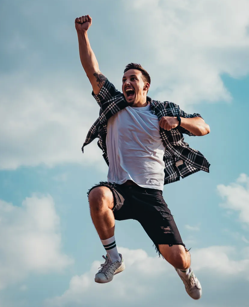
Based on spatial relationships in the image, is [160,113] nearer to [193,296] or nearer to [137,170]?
[137,170]

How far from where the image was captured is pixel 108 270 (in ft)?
18.1

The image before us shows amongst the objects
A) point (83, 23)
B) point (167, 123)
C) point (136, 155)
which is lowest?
point (136, 155)

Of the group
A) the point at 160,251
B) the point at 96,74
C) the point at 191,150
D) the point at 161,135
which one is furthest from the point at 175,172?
the point at 96,74

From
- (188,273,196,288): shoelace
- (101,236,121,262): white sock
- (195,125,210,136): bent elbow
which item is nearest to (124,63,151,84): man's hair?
(195,125,210,136): bent elbow

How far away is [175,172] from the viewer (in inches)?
265

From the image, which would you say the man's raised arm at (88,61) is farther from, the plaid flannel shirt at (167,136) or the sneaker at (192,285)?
the sneaker at (192,285)

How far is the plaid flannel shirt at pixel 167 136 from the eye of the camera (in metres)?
6.18

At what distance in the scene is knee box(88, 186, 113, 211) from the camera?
17.2ft

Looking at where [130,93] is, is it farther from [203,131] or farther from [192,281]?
[192,281]

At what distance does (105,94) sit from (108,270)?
2.56 metres

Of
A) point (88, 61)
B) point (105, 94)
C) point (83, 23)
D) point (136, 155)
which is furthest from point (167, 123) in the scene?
point (83, 23)

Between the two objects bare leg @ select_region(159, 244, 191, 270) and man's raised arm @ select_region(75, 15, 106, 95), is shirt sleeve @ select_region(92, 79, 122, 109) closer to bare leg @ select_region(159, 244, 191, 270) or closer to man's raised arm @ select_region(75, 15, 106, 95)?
man's raised arm @ select_region(75, 15, 106, 95)

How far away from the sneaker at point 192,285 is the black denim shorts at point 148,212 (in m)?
0.63

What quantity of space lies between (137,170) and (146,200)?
44 cm
